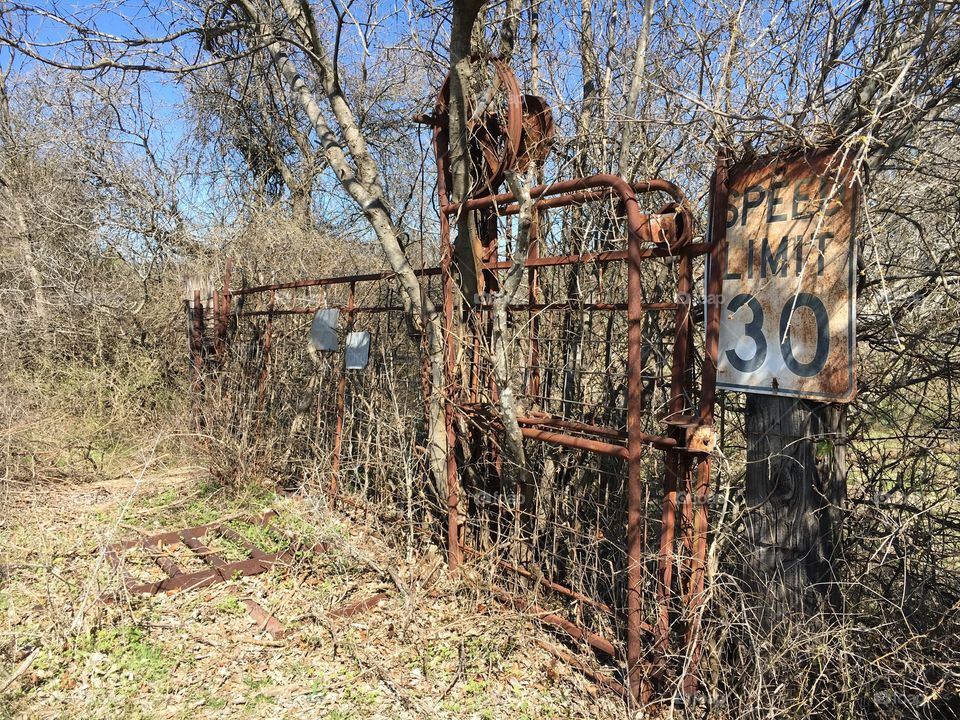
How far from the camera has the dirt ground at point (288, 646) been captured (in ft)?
10.7

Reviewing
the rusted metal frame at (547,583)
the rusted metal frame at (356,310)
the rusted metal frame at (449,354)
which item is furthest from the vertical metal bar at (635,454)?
the rusted metal frame at (356,310)

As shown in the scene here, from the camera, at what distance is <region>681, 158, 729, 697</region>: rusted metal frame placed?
2932 millimetres

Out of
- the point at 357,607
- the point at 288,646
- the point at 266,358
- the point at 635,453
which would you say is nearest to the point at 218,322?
the point at 266,358

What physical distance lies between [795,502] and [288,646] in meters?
2.94

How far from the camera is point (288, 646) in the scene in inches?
150

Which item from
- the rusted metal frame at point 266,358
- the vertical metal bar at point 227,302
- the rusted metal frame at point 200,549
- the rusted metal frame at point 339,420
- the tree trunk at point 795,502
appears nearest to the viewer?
the tree trunk at point 795,502

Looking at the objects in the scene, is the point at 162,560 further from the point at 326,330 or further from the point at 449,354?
the point at 449,354

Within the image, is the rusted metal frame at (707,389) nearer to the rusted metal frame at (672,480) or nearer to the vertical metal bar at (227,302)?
the rusted metal frame at (672,480)

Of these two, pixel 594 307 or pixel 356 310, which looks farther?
pixel 356 310

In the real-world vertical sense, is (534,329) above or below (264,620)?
above

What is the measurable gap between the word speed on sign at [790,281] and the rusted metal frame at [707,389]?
0.06 m

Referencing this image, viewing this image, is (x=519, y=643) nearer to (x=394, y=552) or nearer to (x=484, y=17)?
(x=394, y=552)

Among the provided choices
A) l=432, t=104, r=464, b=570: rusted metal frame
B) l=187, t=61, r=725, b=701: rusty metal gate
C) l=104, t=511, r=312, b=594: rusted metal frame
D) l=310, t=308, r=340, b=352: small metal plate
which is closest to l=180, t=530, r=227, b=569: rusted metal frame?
l=104, t=511, r=312, b=594: rusted metal frame

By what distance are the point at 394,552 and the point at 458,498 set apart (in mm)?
756
